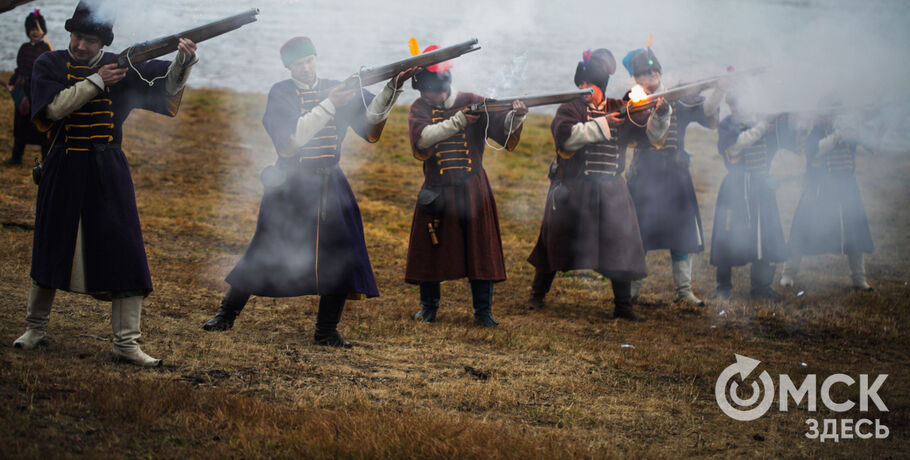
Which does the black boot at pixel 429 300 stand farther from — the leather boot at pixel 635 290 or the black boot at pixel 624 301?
the leather boot at pixel 635 290

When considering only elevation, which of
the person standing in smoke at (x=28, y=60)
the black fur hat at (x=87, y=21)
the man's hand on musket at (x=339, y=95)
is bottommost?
the man's hand on musket at (x=339, y=95)

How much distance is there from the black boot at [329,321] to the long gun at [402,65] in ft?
5.11

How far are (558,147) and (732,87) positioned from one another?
1968 millimetres

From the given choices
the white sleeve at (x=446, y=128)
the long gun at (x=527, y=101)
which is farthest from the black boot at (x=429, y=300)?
the long gun at (x=527, y=101)

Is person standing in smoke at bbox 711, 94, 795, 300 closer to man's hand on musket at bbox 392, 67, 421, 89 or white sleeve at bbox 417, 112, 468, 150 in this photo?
white sleeve at bbox 417, 112, 468, 150

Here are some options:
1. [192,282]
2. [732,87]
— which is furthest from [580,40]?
[192,282]

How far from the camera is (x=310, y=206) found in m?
5.71

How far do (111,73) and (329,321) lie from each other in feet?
7.63

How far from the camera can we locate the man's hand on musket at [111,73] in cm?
454

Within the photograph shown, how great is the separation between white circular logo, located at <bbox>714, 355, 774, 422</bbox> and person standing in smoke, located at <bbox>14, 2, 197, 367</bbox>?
3.66 meters

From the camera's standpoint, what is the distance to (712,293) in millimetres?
9133

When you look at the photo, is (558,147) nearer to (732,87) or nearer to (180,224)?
(732,87)

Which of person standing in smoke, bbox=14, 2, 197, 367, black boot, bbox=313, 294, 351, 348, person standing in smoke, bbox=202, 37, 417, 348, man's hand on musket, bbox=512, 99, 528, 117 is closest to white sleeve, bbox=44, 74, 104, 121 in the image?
person standing in smoke, bbox=14, 2, 197, 367

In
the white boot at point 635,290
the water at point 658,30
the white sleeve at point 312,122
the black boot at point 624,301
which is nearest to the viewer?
the white sleeve at point 312,122
